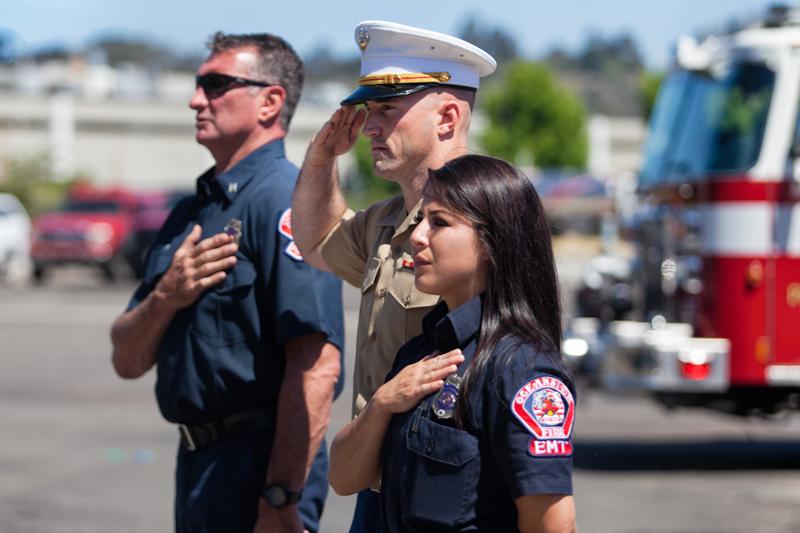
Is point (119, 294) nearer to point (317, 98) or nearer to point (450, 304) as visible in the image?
point (450, 304)

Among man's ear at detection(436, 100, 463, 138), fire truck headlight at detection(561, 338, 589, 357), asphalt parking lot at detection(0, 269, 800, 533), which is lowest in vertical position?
asphalt parking lot at detection(0, 269, 800, 533)

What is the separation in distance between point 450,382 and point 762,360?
6.67m

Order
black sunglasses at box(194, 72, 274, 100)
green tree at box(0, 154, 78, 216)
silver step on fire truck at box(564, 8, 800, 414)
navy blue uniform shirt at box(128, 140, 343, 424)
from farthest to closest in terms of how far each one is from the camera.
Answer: green tree at box(0, 154, 78, 216) < silver step on fire truck at box(564, 8, 800, 414) < black sunglasses at box(194, 72, 274, 100) < navy blue uniform shirt at box(128, 140, 343, 424)

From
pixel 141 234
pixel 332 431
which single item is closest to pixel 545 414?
pixel 332 431

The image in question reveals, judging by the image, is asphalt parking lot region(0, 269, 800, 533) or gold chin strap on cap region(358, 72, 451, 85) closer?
gold chin strap on cap region(358, 72, 451, 85)

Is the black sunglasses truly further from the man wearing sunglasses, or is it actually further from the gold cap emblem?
the gold cap emblem

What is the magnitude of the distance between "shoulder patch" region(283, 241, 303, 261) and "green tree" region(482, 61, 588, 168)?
68.4 metres

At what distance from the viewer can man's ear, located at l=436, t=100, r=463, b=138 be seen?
3.32 m

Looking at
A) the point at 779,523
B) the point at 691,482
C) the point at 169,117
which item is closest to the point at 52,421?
the point at 691,482

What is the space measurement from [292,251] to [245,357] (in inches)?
12.9

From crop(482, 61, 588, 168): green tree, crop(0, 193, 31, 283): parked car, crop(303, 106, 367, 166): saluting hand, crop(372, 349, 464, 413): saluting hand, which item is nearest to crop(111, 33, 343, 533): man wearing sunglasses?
crop(303, 106, 367, 166): saluting hand

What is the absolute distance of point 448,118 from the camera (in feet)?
10.9

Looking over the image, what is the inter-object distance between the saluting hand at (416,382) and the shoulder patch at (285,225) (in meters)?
1.25

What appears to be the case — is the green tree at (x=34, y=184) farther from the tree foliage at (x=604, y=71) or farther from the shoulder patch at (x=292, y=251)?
the tree foliage at (x=604, y=71)
